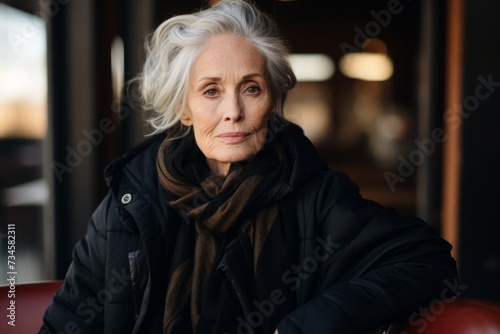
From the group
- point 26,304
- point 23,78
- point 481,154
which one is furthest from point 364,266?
point 23,78

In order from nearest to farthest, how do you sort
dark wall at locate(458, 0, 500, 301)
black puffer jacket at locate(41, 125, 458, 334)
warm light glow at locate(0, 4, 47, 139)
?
black puffer jacket at locate(41, 125, 458, 334) → warm light glow at locate(0, 4, 47, 139) → dark wall at locate(458, 0, 500, 301)

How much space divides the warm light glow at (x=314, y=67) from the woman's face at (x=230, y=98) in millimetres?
4500

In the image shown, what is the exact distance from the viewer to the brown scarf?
1.68 metres

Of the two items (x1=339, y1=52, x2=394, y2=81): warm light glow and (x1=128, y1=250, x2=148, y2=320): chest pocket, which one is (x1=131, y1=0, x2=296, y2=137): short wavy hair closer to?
(x1=128, y1=250, x2=148, y2=320): chest pocket

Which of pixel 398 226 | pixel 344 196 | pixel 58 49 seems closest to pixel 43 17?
pixel 58 49

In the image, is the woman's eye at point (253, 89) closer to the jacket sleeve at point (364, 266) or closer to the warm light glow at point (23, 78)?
the jacket sleeve at point (364, 266)

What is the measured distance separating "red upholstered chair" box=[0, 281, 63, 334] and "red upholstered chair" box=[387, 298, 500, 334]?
963 mm

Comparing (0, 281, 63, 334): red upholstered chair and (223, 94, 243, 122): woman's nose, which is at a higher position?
(223, 94, 243, 122): woman's nose

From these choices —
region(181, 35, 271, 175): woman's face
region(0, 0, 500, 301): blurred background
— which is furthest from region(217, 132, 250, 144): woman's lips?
region(0, 0, 500, 301): blurred background

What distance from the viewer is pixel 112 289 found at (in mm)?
1735

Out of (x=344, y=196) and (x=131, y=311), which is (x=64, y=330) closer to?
(x=131, y=311)

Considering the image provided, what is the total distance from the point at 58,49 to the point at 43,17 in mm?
146

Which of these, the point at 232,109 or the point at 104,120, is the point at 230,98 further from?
the point at 104,120

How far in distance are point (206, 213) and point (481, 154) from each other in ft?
5.88
